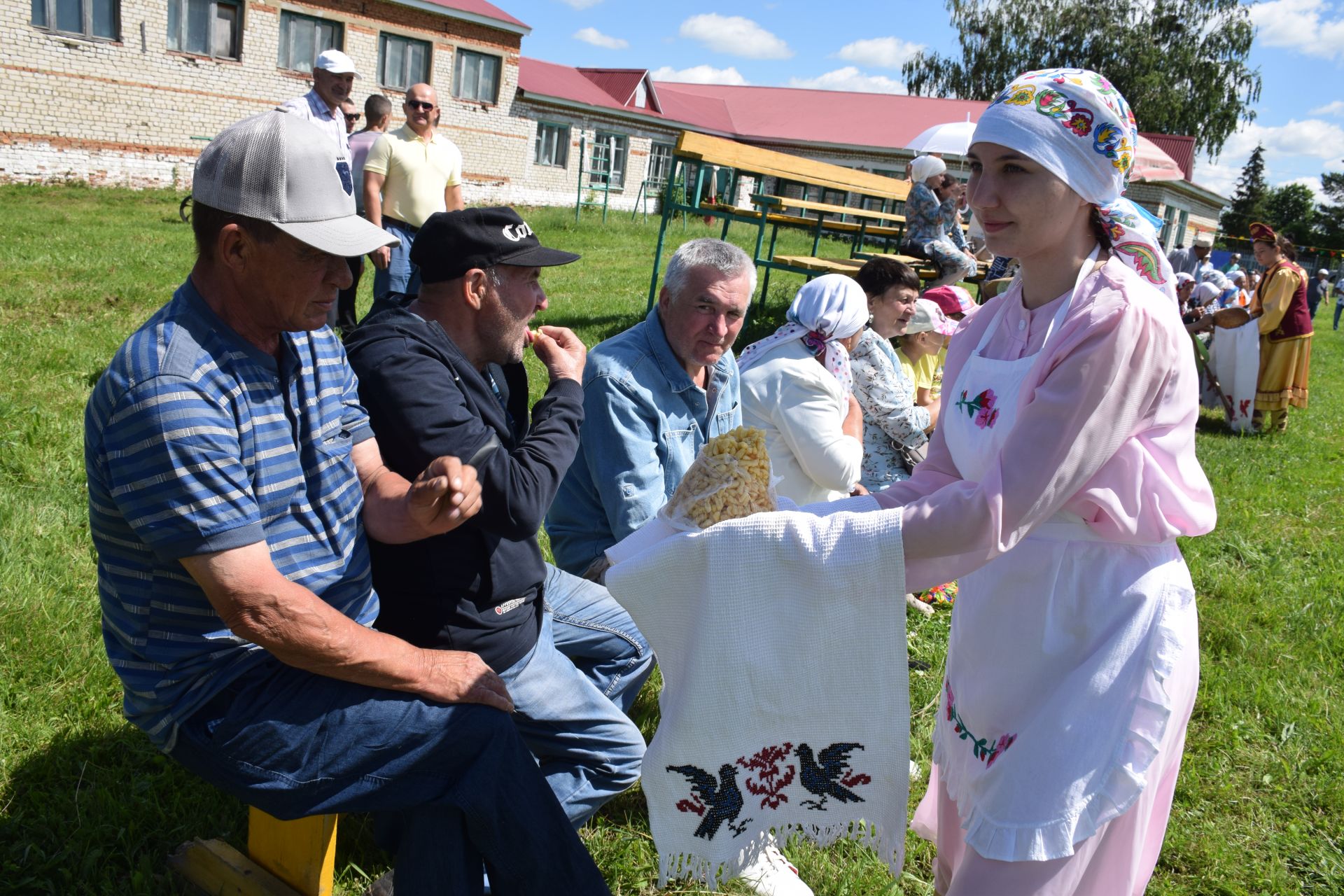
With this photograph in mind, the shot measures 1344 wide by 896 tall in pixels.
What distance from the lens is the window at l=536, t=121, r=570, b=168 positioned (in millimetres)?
30047

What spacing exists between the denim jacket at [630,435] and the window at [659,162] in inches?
1247

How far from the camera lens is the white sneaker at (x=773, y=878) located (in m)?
2.68

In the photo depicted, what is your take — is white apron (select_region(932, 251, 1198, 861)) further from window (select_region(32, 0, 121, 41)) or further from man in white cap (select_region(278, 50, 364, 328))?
window (select_region(32, 0, 121, 41))

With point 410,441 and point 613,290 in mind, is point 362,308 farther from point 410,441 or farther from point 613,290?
point 410,441

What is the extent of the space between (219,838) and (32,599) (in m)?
1.48

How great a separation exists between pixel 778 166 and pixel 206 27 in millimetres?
18046

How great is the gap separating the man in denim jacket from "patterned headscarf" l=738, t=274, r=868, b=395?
2.01 ft

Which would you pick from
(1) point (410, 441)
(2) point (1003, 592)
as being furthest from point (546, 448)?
(2) point (1003, 592)

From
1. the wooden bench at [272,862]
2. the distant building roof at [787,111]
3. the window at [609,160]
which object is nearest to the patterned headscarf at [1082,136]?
the wooden bench at [272,862]

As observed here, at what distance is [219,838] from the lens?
2.57 metres

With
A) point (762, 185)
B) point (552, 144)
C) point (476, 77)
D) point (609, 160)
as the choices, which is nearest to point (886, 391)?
point (762, 185)

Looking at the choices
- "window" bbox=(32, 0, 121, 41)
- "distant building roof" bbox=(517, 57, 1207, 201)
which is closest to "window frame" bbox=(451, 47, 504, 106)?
"distant building roof" bbox=(517, 57, 1207, 201)

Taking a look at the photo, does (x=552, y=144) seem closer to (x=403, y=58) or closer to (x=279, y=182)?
(x=403, y=58)

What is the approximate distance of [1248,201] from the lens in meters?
73.0
